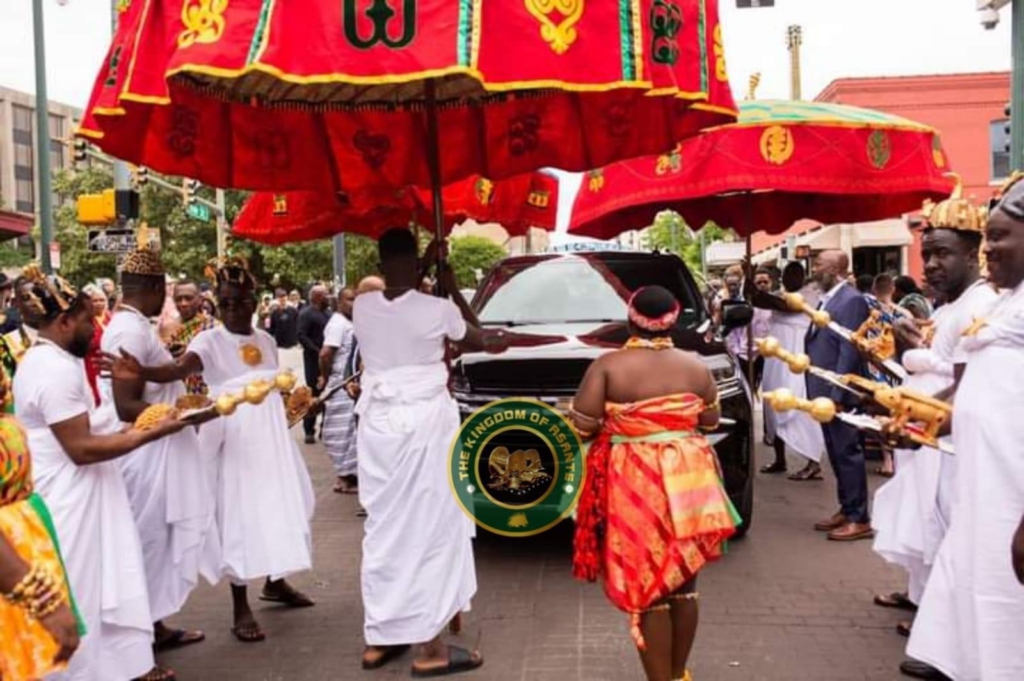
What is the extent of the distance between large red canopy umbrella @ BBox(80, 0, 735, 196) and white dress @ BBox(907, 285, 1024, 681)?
161 cm

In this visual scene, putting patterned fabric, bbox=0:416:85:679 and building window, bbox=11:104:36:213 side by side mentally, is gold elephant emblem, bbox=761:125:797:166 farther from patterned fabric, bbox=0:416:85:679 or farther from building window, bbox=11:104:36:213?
building window, bbox=11:104:36:213

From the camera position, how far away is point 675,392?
13.4 feet

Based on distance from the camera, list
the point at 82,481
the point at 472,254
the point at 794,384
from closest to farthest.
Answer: the point at 82,481 < the point at 794,384 < the point at 472,254

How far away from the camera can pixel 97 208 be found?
1481cm

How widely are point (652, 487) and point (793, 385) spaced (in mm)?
5863

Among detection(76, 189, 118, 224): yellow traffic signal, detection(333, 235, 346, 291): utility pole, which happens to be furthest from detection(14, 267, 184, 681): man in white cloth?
detection(333, 235, 346, 291): utility pole

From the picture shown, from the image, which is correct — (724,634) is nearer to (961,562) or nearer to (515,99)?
(961,562)

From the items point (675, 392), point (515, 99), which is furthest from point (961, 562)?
point (515, 99)

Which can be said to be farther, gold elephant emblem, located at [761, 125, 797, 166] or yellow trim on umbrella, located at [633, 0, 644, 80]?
gold elephant emblem, located at [761, 125, 797, 166]

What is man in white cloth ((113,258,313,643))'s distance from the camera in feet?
16.9

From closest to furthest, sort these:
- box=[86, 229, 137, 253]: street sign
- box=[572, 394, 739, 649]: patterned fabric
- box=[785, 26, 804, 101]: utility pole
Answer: box=[572, 394, 739, 649]: patterned fabric < box=[86, 229, 137, 253]: street sign < box=[785, 26, 804, 101]: utility pole

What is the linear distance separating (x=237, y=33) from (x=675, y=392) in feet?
7.37

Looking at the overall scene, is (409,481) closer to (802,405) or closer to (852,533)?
(802,405)

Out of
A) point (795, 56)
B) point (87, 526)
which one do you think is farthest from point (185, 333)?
point (795, 56)
